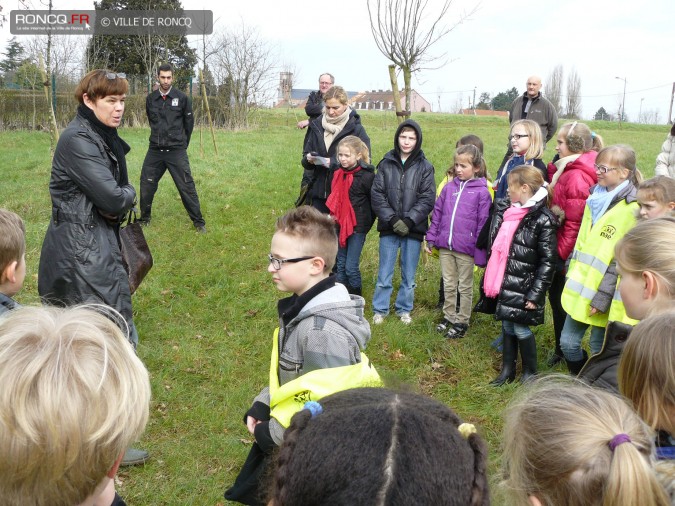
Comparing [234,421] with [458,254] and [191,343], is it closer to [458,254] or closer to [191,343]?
[191,343]

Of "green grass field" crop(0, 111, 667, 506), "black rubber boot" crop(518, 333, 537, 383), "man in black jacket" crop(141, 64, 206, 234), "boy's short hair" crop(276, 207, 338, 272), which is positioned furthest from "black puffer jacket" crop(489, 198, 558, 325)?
"man in black jacket" crop(141, 64, 206, 234)

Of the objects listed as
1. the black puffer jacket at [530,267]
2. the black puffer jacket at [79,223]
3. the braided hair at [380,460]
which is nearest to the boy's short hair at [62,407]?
the braided hair at [380,460]

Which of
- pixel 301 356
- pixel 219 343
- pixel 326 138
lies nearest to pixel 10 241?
pixel 301 356

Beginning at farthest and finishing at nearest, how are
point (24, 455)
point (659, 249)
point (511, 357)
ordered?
point (511, 357)
point (659, 249)
point (24, 455)

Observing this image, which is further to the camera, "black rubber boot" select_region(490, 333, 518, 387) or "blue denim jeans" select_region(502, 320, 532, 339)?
"black rubber boot" select_region(490, 333, 518, 387)

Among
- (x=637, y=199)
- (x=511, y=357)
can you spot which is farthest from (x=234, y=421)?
(x=637, y=199)

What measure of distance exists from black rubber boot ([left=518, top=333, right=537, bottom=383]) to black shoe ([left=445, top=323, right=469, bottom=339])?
2.89 ft

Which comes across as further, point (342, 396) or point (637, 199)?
point (637, 199)

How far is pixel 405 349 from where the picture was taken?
5.36m

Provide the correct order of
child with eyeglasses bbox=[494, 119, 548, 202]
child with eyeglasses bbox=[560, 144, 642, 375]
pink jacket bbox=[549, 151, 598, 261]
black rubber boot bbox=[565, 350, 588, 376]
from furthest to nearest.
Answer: child with eyeglasses bbox=[494, 119, 548, 202], pink jacket bbox=[549, 151, 598, 261], black rubber boot bbox=[565, 350, 588, 376], child with eyeglasses bbox=[560, 144, 642, 375]

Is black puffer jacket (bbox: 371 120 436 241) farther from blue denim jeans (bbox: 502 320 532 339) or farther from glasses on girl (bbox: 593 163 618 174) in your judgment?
glasses on girl (bbox: 593 163 618 174)

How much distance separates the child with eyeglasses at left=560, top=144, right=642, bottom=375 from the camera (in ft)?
13.2

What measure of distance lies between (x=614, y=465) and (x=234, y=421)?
3.25 meters

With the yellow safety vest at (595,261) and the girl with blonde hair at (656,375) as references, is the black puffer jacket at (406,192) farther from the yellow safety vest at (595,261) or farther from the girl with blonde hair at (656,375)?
the girl with blonde hair at (656,375)
